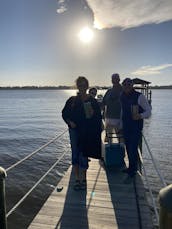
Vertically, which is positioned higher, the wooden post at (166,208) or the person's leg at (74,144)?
the wooden post at (166,208)

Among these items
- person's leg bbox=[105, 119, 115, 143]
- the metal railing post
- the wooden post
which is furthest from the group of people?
the wooden post

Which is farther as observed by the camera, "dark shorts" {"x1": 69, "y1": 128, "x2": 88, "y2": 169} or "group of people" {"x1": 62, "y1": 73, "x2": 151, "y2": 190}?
"dark shorts" {"x1": 69, "y1": 128, "x2": 88, "y2": 169}

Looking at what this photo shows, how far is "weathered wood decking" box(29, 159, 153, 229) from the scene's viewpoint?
12.8 feet

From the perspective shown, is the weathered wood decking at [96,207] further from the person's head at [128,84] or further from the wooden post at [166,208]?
the wooden post at [166,208]

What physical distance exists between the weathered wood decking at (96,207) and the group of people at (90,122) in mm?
314

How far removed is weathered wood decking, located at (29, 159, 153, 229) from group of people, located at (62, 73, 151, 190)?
0.31 metres

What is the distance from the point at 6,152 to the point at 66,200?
13266 millimetres

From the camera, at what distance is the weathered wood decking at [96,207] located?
3.90 m

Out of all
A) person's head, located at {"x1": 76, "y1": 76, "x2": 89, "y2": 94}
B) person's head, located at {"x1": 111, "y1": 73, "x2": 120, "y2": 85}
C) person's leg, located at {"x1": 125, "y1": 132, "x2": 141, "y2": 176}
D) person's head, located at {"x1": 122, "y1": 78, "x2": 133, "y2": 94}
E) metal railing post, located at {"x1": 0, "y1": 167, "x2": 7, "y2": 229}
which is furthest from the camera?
person's head, located at {"x1": 111, "y1": 73, "x2": 120, "y2": 85}

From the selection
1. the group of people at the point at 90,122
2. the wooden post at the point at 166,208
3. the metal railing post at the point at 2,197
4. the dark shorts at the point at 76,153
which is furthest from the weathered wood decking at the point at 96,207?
the wooden post at the point at 166,208

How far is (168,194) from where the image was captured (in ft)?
5.06

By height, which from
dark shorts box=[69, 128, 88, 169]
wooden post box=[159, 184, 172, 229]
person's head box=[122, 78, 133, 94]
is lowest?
dark shorts box=[69, 128, 88, 169]

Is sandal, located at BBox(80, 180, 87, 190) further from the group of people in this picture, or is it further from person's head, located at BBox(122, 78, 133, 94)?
person's head, located at BBox(122, 78, 133, 94)

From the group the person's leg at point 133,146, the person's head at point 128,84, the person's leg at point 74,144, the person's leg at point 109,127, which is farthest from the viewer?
the person's leg at point 109,127
